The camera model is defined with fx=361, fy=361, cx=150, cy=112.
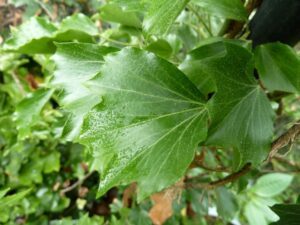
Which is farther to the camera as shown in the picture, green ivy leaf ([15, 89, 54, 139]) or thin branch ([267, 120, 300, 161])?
green ivy leaf ([15, 89, 54, 139])

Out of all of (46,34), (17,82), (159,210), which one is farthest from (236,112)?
(17,82)

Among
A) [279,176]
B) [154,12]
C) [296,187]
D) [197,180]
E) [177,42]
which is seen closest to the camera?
[154,12]

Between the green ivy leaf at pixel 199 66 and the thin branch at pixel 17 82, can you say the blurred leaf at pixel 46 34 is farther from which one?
the thin branch at pixel 17 82

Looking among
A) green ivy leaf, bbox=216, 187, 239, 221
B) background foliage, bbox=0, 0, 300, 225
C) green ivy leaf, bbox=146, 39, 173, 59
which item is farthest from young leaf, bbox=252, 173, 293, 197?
green ivy leaf, bbox=146, 39, 173, 59

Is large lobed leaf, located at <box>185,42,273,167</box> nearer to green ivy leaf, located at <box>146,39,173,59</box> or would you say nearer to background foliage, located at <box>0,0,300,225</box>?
background foliage, located at <box>0,0,300,225</box>

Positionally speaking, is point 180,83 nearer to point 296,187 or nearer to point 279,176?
point 279,176

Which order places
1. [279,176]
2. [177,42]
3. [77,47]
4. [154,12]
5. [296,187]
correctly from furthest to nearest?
[296,187] → [279,176] → [177,42] → [77,47] → [154,12]

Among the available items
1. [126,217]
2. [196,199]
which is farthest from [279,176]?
[126,217]

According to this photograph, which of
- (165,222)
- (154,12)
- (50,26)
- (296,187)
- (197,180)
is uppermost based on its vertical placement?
(154,12)
